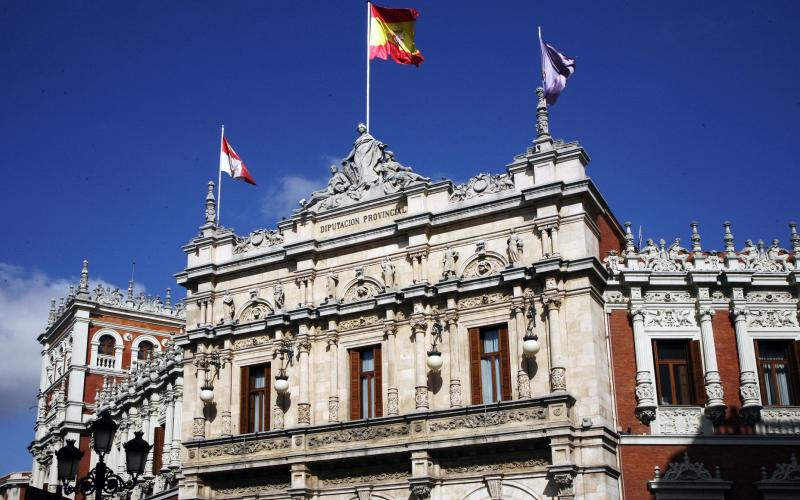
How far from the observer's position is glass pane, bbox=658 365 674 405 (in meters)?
27.0

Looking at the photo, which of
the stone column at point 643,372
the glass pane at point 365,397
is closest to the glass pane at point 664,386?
the stone column at point 643,372

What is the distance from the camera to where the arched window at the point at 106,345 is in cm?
5291

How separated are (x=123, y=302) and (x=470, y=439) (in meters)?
33.7

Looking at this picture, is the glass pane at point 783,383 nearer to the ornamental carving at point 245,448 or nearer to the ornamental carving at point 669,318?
the ornamental carving at point 669,318

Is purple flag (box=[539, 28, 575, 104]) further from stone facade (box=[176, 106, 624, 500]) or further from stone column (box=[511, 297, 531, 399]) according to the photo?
stone column (box=[511, 297, 531, 399])

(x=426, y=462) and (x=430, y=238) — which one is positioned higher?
(x=430, y=238)

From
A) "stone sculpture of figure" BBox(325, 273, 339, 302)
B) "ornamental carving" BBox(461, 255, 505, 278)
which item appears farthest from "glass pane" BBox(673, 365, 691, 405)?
"stone sculpture of figure" BBox(325, 273, 339, 302)

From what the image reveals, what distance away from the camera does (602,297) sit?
90.6 feet

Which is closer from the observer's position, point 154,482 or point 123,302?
point 154,482

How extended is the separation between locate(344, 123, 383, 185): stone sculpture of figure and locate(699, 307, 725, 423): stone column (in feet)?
37.0

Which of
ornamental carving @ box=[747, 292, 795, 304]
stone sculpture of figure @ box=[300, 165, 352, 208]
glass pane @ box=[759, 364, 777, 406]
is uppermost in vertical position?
stone sculpture of figure @ box=[300, 165, 352, 208]

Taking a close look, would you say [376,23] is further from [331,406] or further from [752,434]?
[752,434]

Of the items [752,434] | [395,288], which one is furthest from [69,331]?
[752,434]

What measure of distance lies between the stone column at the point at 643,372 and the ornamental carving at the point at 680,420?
323 mm
